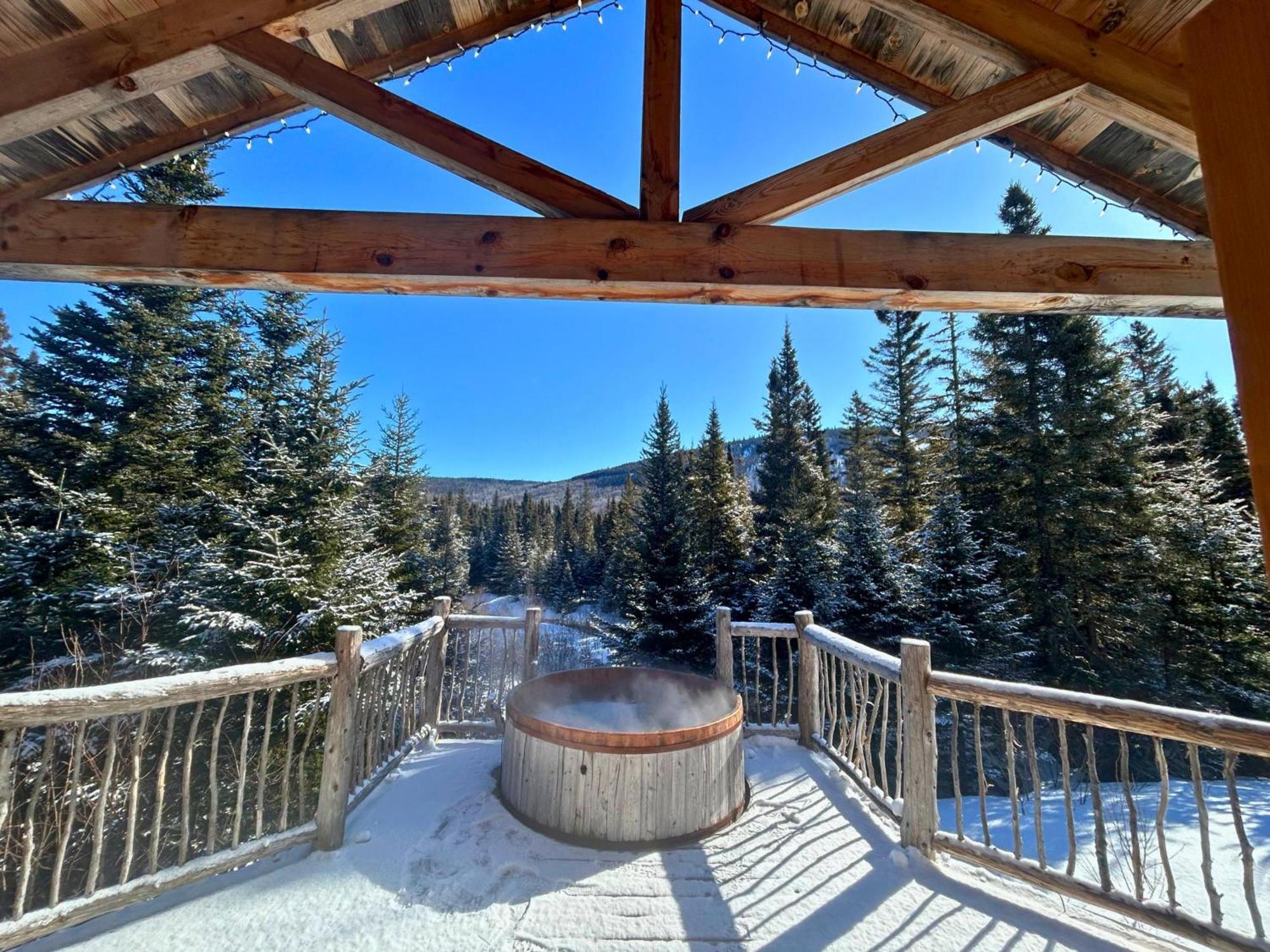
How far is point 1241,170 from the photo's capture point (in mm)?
697

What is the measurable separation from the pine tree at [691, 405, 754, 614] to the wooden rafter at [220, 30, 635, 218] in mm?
9411

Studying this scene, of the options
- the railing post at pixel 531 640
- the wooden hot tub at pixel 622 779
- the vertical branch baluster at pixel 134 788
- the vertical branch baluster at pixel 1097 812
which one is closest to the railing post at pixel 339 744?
the vertical branch baluster at pixel 134 788

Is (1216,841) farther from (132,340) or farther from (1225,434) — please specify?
(132,340)

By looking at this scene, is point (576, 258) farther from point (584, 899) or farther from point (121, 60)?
point (584, 899)

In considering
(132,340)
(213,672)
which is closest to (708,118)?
(213,672)

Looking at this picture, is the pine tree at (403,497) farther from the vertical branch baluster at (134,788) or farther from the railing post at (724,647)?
the vertical branch baluster at (134,788)

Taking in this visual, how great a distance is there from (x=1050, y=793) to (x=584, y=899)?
6193mm

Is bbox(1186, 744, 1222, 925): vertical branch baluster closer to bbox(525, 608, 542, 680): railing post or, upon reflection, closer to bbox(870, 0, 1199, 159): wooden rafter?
bbox(870, 0, 1199, 159): wooden rafter

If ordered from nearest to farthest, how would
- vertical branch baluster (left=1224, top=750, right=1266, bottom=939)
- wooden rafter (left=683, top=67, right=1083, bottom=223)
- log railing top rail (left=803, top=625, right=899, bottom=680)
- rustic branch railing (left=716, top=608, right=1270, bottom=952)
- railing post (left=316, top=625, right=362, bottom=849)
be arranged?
vertical branch baluster (left=1224, top=750, right=1266, bottom=939) → rustic branch railing (left=716, top=608, right=1270, bottom=952) → wooden rafter (left=683, top=67, right=1083, bottom=223) → railing post (left=316, top=625, right=362, bottom=849) → log railing top rail (left=803, top=625, right=899, bottom=680)

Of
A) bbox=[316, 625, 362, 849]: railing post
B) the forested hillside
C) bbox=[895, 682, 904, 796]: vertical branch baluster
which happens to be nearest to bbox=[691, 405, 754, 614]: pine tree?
the forested hillside

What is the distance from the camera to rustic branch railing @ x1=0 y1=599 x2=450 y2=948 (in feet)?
5.98

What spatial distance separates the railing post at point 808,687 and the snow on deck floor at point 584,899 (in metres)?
1.07

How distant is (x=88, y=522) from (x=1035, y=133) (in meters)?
10.4

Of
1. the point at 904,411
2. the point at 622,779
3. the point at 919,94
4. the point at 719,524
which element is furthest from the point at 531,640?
the point at 904,411
